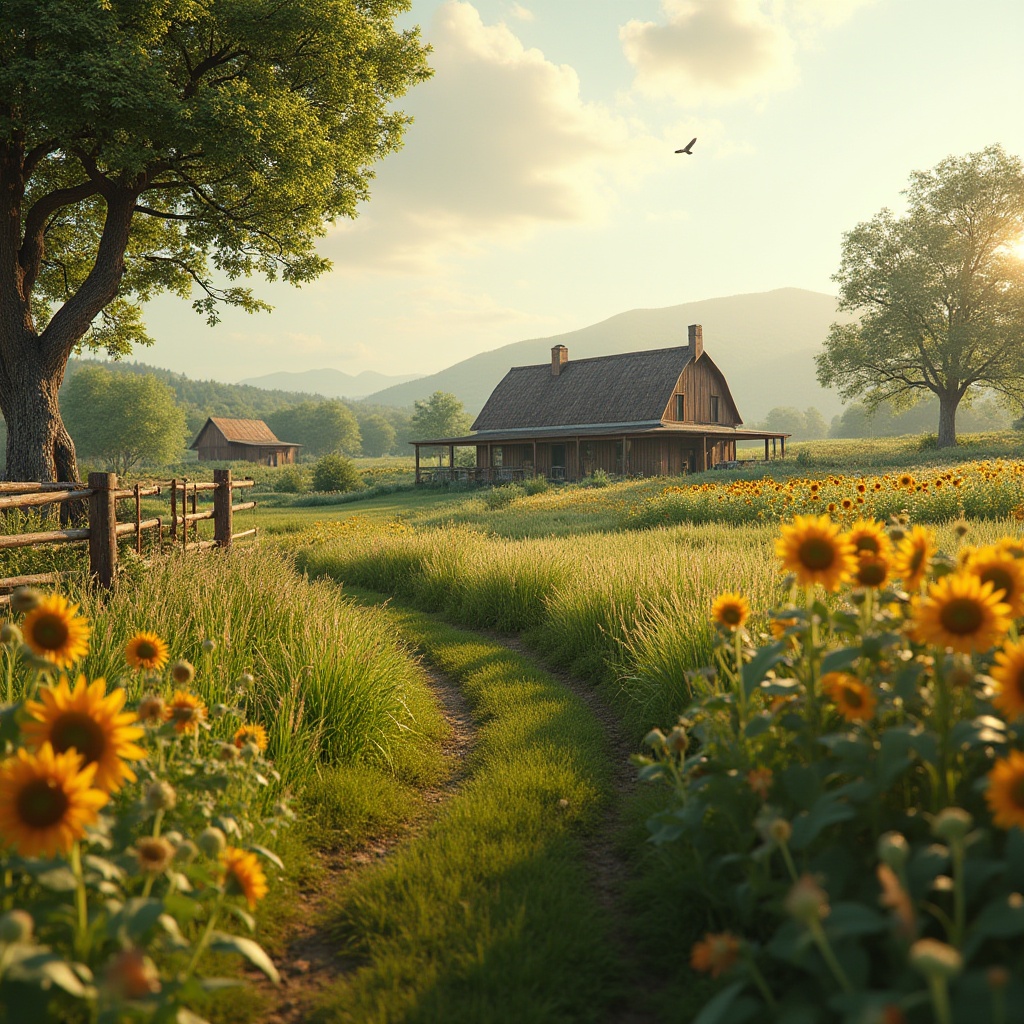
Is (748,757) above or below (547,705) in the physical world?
above

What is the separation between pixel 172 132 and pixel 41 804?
42.1 feet

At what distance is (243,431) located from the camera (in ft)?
261

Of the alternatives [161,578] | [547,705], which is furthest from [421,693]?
[161,578]

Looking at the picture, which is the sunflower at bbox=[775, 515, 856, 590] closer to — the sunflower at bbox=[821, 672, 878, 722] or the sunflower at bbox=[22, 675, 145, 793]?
the sunflower at bbox=[821, 672, 878, 722]

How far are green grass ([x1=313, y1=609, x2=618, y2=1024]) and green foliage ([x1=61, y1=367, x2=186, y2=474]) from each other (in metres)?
80.2

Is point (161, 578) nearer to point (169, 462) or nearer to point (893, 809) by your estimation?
point (893, 809)

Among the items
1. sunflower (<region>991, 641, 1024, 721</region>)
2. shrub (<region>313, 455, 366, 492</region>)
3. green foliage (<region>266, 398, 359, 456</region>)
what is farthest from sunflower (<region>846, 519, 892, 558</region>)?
green foliage (<region>266, 398, 359, 456</region>)

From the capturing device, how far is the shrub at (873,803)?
1.61m

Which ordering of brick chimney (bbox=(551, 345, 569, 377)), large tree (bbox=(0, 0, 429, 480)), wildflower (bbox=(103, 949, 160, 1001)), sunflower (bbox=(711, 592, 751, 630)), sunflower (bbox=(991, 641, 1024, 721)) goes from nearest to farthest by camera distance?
1. wildflower (bbox=(103, 949, 160, 1001))
2. sunflower (bbox=(991, 641, 1024, 721))
3. sunflower (bbox=(711, 592, 751, 630))
4. large tree (bbox=(0, 0, 429, 480))
5. brick chimney (bbox=(551, 345, 569, 377))

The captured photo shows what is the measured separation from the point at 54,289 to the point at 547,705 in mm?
17463

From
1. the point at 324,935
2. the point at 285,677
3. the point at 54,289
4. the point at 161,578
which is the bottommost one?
the point at 324,935

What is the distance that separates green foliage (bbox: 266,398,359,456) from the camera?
120m

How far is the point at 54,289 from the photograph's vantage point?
1717 cm

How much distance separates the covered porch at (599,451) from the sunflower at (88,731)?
3003 centimetres
